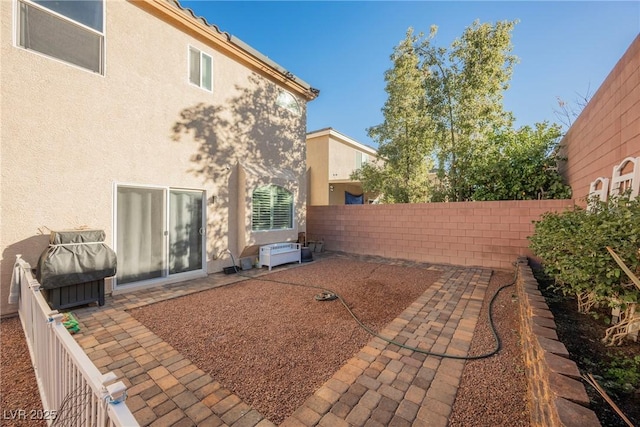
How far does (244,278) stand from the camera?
679cm

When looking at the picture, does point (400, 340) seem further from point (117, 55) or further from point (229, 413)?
point (117, 55)

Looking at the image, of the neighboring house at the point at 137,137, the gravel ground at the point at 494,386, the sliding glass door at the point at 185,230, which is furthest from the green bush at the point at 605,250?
the sliding glass door at the point at 185,230

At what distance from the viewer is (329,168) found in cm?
1569

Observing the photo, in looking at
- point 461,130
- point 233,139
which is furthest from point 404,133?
point 233,139

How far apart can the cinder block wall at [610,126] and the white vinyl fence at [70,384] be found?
545cm

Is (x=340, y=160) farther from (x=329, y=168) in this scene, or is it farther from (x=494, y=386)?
(x=494, y=386)

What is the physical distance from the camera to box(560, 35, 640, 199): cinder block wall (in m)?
3.37

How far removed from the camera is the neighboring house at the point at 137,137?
4.33m

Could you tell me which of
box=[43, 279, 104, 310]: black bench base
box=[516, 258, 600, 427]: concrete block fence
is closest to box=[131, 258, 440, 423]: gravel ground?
box=[43, 279, 104, 310]: black bench base

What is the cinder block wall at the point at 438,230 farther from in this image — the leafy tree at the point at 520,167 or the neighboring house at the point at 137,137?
the neighboring house at the point at 137,137

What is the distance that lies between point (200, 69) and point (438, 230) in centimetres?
840

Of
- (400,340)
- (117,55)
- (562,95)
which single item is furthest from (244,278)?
(562,95)

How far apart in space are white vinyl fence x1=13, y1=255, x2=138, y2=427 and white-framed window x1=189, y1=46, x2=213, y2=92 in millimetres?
5726

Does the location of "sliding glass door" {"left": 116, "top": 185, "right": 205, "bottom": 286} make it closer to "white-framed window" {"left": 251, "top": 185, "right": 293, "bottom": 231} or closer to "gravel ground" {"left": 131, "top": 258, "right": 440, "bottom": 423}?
"gravel ground" {"left": 131, "top": 258, "right": 440, "bottom": 423}
